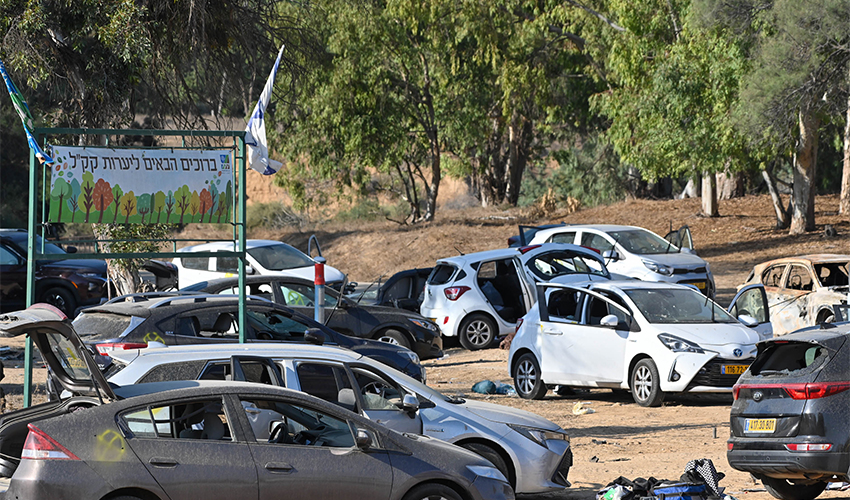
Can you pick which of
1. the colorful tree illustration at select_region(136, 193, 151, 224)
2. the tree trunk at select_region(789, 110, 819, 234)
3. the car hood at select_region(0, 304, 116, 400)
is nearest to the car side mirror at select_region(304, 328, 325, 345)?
the colorful tree illustration at select_region(136, 193, 151, 224)

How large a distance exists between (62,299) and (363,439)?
15.5 meters

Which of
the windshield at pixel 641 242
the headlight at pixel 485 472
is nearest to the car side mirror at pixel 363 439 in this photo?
the headlight at pixel 485 472

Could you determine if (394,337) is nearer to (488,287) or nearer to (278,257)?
(488,287)

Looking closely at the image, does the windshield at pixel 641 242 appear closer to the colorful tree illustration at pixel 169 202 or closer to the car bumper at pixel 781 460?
the colorful tree illustration at pixel 169 202

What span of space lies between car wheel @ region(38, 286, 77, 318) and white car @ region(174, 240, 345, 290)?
221 cm

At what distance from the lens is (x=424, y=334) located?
653 inches

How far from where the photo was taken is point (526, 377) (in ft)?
45.7

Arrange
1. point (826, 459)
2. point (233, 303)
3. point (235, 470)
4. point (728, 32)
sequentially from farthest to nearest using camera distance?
point (728, 32)
point (233, 303)
point (826, 459)
point (235, 470)

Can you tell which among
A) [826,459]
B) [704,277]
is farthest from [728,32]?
[826,459]

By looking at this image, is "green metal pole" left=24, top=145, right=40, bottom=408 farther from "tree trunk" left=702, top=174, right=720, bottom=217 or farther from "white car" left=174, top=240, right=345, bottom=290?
"tree trunk" left=702, top=174, right=720, bottom=217

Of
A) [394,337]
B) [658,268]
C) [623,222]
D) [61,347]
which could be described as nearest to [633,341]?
[394,337]

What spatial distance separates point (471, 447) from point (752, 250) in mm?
22880

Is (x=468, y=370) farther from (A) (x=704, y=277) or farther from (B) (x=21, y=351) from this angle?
(B) (x=21, y=351)

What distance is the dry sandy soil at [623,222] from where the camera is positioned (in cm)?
983
